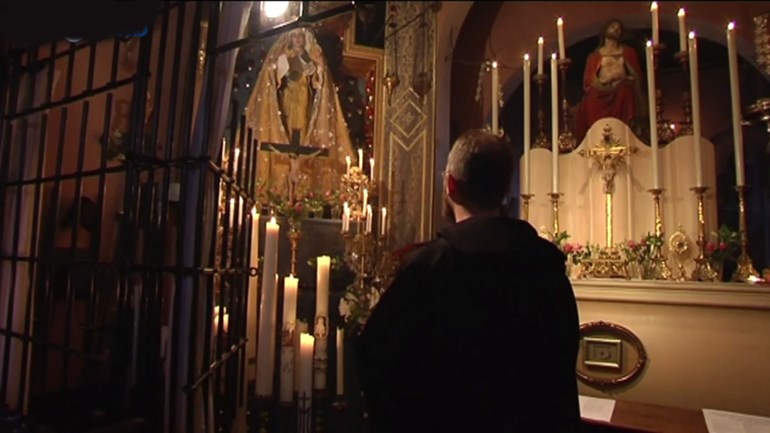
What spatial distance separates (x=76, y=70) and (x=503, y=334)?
11.0 feet

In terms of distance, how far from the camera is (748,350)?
1741 millimetres

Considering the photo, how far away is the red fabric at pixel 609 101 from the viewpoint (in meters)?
2.78

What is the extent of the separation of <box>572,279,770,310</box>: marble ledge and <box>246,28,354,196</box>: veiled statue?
186cm

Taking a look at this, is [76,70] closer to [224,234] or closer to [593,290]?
[224,234]

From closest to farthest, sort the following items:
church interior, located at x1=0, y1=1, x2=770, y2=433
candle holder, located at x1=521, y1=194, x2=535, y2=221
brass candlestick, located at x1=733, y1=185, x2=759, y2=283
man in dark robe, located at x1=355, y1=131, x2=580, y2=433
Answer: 1. man in dark robe, located at x1=355, y1=131, x2=580, y2=433
2. church interior, located at x1=0, y1=1, x2=770, y2=433
3. brass candlestick, located at x1=733, y1=185, x2=759, y2=283
4. candle holder, located at x1=521, y1=194, x2=535, y2=221

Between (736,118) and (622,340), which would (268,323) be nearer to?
(622,340)

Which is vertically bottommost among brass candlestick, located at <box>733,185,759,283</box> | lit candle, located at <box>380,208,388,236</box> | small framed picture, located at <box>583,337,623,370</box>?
small framed picture, located at <box>583,337,623,370</box>

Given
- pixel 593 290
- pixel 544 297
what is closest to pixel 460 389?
pixel 544 297

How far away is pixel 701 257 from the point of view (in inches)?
78.4

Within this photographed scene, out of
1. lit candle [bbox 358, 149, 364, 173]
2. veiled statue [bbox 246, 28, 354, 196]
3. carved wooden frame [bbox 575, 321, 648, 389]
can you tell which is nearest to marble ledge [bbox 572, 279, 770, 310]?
carved wooden frame [bbox 575, 321, 648, 389]

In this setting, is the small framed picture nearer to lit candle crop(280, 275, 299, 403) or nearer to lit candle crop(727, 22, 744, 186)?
lit candle crop(727, 22, 744, 186)

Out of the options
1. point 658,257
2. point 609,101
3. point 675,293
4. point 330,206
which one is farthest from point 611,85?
point 330,206

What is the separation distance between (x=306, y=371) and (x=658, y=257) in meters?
1.59

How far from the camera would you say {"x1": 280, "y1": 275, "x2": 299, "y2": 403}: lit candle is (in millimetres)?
2029
